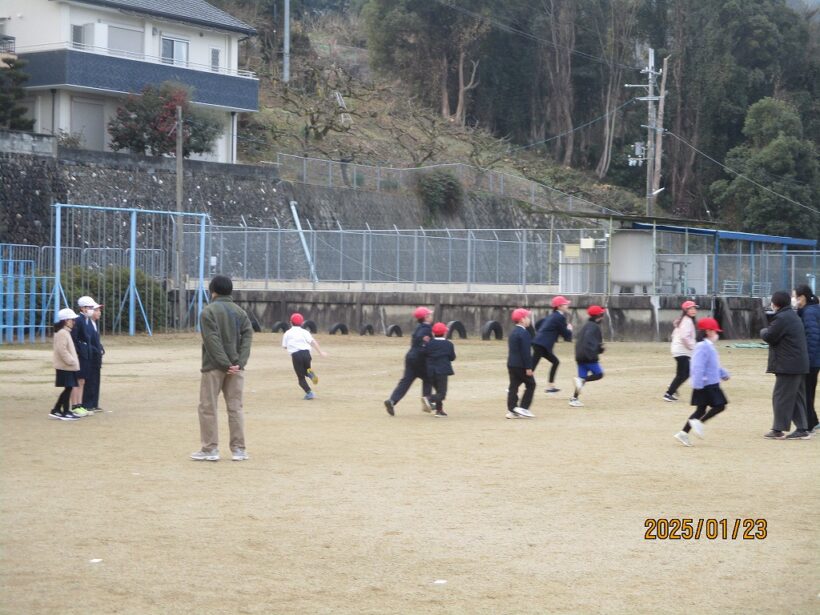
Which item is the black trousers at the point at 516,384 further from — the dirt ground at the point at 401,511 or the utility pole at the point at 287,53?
the utility pole at the point at 287,53

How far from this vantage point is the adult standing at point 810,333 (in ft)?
48.2

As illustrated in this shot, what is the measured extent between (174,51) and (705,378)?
41755 mm

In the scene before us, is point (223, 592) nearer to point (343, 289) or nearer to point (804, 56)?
point (343, 289)

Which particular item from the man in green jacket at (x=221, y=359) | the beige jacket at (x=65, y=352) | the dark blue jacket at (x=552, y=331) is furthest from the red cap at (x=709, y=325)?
the beige jacket at (x=65, y=352)

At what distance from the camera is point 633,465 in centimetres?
1216

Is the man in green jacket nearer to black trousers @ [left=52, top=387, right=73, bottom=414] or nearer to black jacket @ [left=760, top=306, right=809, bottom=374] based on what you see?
black trousers @ [left=52, top=387, right=73, bottom=414]

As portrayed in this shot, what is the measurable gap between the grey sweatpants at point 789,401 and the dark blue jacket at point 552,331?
5.20m

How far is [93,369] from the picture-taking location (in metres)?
16.4

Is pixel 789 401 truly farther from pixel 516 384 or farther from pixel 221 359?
pixel 221 359

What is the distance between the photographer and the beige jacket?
1529cm

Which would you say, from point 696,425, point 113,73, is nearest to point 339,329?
point 113,73

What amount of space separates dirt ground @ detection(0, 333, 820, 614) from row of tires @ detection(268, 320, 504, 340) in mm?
16658

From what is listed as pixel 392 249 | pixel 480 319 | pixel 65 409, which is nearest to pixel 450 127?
pixel 392 249

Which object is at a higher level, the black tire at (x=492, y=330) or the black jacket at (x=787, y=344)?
the black jacket at (x=787, y=344)
